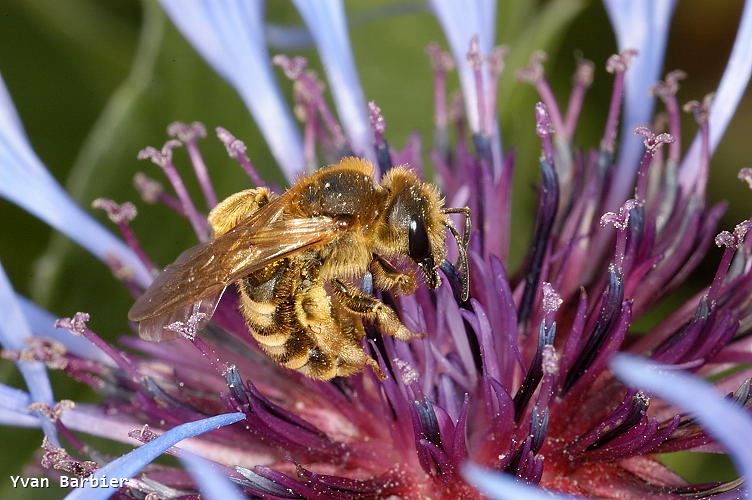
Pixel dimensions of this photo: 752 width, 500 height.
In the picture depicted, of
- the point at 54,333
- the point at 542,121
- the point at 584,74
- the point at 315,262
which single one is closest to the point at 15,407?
the point at 54,333

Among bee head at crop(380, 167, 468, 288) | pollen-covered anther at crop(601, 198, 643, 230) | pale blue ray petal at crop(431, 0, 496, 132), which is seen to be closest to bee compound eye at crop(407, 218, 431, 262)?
bee head at crop(380, 167, 468, 288)

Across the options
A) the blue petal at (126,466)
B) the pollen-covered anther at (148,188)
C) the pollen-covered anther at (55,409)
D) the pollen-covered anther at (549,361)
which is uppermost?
the pollen-covered anther at (148,188)

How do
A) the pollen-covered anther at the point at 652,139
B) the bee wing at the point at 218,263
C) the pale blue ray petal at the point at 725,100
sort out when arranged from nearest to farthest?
the bee wing at the point at 218,263 < the pollen-covered anther at the point at 652,139 < the pale blue ray petal at the point at 725,100

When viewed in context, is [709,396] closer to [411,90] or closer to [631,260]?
[631,260]

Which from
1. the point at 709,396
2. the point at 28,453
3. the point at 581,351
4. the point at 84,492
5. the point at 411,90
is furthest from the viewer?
the point at 411,90

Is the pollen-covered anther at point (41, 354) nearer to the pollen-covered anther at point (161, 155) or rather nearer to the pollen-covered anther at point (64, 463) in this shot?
the pollen-covered anther at point (64, 463)

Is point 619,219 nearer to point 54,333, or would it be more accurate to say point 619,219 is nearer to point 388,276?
point 388,276

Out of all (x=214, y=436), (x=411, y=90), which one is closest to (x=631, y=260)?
(x=214, y=436)

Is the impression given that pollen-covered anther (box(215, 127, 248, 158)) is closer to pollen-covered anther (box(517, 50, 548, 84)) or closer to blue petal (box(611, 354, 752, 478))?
pollen-covered anther (box(517, 50, 548, 84))

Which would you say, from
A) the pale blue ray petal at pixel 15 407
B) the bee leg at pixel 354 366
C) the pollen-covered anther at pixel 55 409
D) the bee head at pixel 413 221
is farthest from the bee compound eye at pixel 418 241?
the pale blue ray petal at pixel 15 407
